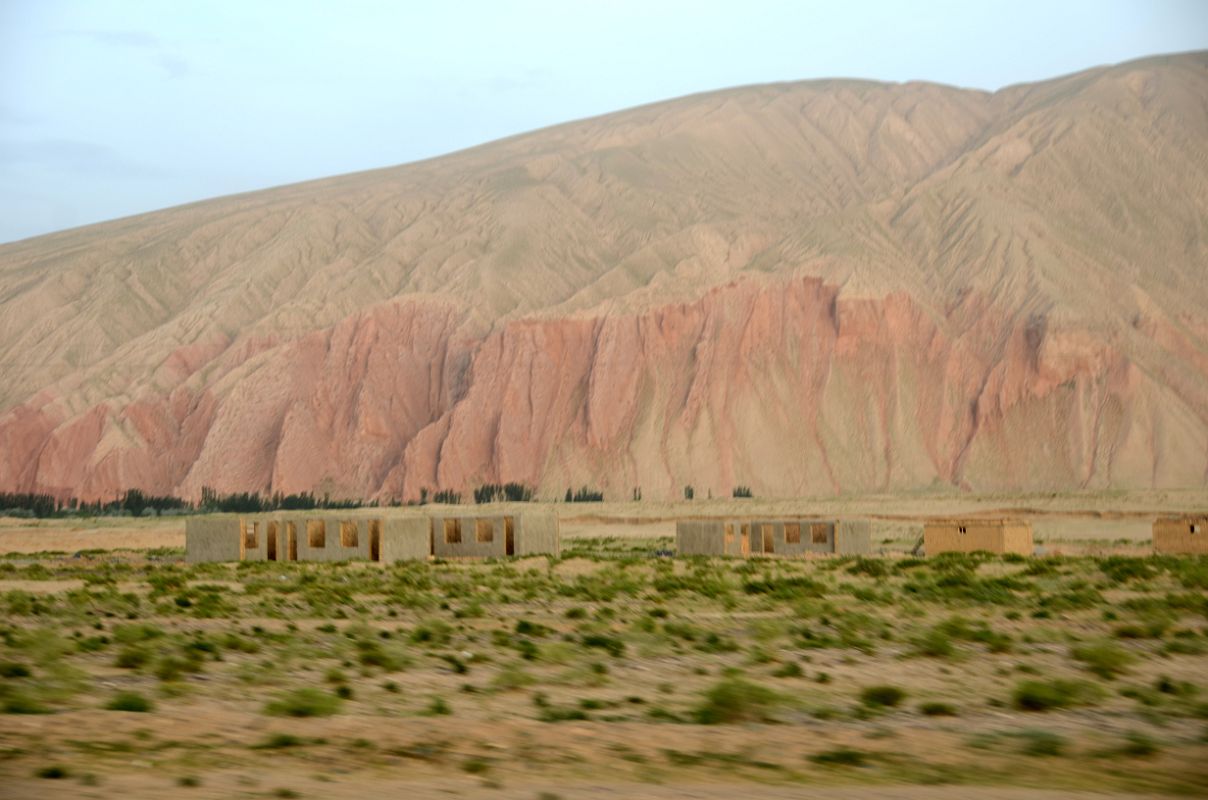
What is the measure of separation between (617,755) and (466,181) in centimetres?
12403

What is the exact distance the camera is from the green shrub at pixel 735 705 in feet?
47.3

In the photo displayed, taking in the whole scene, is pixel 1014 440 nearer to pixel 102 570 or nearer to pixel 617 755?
pixel 102 570

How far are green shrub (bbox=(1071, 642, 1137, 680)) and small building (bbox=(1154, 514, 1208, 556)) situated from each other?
27839 mm

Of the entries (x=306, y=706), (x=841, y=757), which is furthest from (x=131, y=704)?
(x=841, y=757)

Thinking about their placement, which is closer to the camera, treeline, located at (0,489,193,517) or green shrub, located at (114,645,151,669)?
green shrub, located at (114,645,151,669)

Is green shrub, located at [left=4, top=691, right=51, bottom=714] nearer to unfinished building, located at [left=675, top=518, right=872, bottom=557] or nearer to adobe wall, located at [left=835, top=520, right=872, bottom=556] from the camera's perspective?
unfinished building, located at [left=675, top=518, right=872, bottom=557]

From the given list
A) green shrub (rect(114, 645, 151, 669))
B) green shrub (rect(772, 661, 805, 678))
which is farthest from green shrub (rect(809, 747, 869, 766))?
green shrub (rect(114, 645, 151, 669))

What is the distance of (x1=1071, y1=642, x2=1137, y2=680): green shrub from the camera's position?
18.3 meters

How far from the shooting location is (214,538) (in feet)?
158

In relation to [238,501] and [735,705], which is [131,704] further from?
[238,501]

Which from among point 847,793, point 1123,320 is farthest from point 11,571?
point 1123,320

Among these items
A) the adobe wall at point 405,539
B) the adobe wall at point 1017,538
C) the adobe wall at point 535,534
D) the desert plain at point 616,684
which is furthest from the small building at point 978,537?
the adobe wall at point 405,539

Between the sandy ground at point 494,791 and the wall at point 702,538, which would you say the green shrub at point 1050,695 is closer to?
the sandy ground at point 494,791

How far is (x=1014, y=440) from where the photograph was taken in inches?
3691
